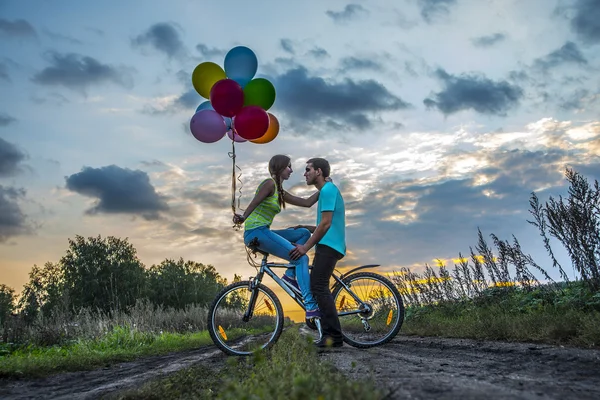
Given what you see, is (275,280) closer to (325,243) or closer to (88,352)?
(325,243)

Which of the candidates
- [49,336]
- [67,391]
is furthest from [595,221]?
[49,336]

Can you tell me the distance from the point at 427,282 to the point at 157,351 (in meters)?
6.61

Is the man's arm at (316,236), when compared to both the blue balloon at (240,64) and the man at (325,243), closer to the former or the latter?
the man at (325,243)

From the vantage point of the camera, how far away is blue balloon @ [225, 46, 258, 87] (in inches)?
344

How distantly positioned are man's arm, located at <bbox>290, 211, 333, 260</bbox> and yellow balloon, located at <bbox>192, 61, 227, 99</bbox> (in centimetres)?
377

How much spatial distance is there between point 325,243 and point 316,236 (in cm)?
24

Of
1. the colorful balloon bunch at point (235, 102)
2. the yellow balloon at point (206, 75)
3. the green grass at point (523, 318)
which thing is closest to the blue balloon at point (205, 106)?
the colorful balloon bunch at point (235, 102)

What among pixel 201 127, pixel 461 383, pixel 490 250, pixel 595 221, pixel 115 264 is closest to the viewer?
pixel 461 383

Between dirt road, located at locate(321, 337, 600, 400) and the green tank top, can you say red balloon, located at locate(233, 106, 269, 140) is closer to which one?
the green tank top

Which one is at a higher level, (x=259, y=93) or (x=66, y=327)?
(x=259, y=93)

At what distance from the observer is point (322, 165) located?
6.77 m

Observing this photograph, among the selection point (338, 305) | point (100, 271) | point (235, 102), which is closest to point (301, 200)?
point (338, 305)

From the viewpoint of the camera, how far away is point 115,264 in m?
54.2

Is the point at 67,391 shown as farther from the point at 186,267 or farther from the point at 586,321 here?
the point at 186,267
